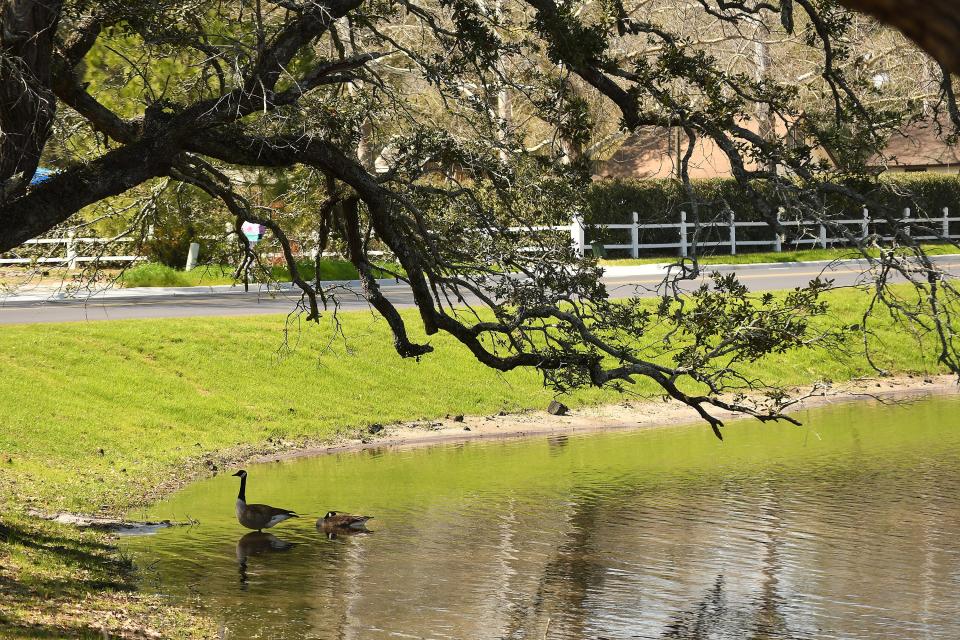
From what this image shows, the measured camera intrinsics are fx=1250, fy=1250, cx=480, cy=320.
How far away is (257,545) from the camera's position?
1376 cm

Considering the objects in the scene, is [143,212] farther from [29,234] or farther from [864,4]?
[864,4]

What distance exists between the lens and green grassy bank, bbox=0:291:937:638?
15703 mm

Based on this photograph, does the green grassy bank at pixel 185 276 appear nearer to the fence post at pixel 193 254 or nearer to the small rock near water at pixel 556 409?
the fence post at pixel 193 254

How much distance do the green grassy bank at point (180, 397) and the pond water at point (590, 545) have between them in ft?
3.07

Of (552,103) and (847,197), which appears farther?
(552,103)

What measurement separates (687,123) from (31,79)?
5013 millimetres

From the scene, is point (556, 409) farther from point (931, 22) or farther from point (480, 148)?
point (931, 22)

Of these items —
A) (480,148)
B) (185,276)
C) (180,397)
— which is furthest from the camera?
(185,276)

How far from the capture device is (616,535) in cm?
1409

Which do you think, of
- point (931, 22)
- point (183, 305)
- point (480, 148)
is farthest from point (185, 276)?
point (931, 22)

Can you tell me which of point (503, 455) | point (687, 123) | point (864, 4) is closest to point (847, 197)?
point (687, 123)

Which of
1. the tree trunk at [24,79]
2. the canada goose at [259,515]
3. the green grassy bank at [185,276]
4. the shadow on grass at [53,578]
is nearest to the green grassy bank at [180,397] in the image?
the shadow on grass at [53,578]

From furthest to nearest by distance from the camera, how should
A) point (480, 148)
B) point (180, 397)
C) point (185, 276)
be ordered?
1. point (185, 276)
2. point (180, 397)
3. point (480, 148)

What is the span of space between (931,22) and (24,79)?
786cm
